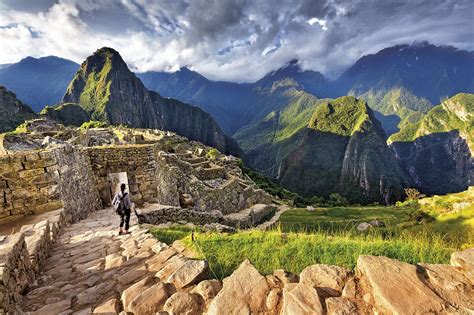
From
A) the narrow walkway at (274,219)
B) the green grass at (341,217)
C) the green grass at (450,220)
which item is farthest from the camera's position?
the green grass at (341,217)

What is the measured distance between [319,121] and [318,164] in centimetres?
3750

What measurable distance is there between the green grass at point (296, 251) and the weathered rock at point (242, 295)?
3.20ft

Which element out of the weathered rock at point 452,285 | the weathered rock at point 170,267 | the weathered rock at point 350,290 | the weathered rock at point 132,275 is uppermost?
the weathered rock at point 452,285

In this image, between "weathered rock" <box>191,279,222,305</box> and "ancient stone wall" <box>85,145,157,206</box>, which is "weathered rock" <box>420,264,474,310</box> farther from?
"ancient stone wall" <box>85,145,157,206</box>

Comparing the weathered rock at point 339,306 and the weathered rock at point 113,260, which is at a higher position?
the weathered rock at point 339,306

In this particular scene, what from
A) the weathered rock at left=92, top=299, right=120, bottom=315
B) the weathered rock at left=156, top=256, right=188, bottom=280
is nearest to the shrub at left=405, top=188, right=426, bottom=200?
the weathered rock at left=156, top=256, right=188, bottom=280

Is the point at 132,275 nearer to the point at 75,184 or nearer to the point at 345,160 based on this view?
the point at 75,184

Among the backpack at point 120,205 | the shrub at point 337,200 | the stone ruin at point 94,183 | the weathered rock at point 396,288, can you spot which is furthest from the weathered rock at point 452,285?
the shrub at point 337,200

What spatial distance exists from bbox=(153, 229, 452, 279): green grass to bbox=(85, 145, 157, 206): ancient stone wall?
7464 millimetres

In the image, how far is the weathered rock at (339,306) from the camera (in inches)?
127

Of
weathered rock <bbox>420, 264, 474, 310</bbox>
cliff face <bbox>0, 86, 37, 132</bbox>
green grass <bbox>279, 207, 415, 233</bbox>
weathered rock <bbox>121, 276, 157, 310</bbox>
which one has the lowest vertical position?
green grass <bbox>279, 207, 415, 233</bbox>

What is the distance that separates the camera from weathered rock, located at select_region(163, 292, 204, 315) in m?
3.73

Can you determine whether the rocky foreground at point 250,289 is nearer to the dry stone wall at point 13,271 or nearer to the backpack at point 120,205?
the dry stone wall at point 13,271

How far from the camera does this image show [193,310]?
12.3ft
